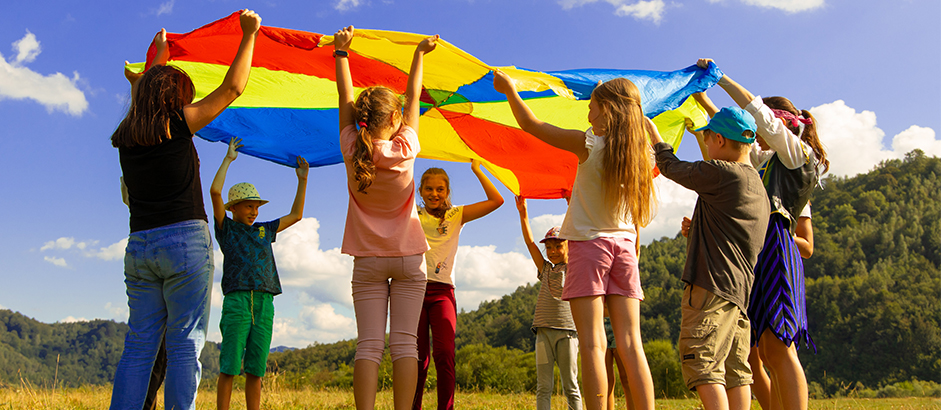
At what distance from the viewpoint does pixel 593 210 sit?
8.27 ft

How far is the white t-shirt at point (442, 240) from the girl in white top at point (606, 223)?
1296mm

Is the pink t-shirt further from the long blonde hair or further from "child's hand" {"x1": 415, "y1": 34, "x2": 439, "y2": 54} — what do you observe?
the long blonde hair

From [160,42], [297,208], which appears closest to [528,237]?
[297,208]

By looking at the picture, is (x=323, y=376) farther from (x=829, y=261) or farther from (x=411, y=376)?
(x=829, y=261)

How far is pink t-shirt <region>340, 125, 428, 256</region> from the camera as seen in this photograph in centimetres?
255

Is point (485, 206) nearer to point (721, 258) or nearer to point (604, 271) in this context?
point (604, 271)

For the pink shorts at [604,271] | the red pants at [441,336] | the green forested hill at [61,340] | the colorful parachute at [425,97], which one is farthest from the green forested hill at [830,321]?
the pink shorts at [604,271]

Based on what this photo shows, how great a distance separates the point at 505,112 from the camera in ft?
14.1

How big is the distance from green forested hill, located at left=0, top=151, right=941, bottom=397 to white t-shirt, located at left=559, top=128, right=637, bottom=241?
11.2 meters

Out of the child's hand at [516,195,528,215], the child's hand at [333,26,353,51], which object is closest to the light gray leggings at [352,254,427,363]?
the child's hand at [333,26,353,51]

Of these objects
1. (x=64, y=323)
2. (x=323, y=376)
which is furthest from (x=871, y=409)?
(x=64, y=323)

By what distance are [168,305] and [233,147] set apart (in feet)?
6.31

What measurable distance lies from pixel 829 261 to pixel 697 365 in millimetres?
49818

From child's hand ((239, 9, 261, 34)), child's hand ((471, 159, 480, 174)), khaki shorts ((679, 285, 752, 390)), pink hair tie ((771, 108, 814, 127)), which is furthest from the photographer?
child's hand ((471, 159, 480, 174))
